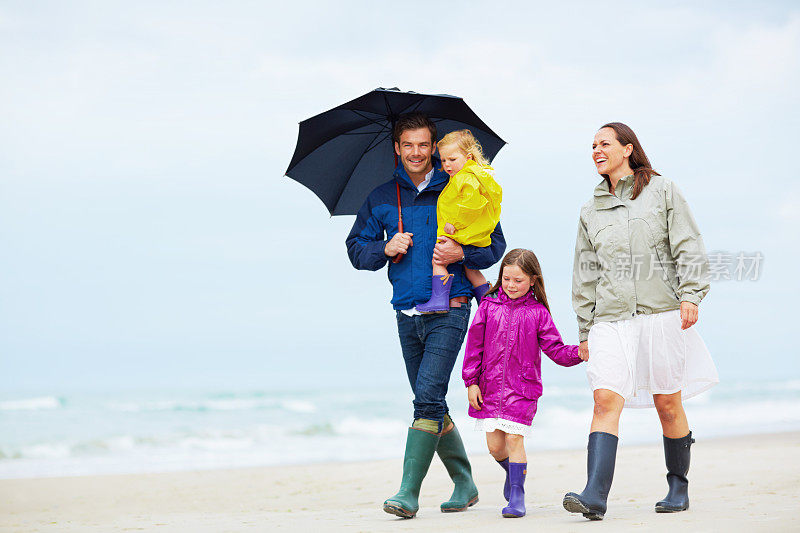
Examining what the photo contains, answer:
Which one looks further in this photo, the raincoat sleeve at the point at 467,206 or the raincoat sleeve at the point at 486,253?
the raincoat sleeve at the point at 486,253

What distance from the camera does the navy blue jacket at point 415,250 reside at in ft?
13.9

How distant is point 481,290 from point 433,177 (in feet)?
2.27

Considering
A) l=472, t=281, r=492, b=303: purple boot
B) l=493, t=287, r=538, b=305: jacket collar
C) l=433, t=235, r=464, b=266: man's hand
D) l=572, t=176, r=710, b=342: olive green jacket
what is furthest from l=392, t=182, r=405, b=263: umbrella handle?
l=572, t=176, r=710, b=342: olive green jacket

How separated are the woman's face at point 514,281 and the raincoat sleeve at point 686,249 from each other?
2.59 ft

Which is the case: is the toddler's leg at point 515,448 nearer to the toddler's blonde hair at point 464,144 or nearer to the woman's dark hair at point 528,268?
the woman's dark hair at point 528,268

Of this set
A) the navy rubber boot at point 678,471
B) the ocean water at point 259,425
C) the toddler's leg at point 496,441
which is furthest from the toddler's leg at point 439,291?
the ocean water at point 259,425

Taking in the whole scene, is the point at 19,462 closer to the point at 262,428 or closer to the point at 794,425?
the point at 262,428

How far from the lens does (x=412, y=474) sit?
4.14 m

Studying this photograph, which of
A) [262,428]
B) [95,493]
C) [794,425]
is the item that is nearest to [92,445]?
[262,428]

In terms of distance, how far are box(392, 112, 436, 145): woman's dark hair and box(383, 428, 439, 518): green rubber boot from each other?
5.45 feet

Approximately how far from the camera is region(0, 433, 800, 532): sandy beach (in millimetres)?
3889

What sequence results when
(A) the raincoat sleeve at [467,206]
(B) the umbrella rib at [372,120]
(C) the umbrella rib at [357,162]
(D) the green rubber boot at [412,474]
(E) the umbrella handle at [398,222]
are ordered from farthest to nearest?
(C) the umbrella rib at [357,162], (B) the umbrella rib at [372,120], (E) the umbrella handle at [398,222], (D) the green rubber boot at [412,474], (A) the raincoat sleeve at [467,206]

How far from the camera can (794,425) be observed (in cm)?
1320

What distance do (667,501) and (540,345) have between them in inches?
40.5
